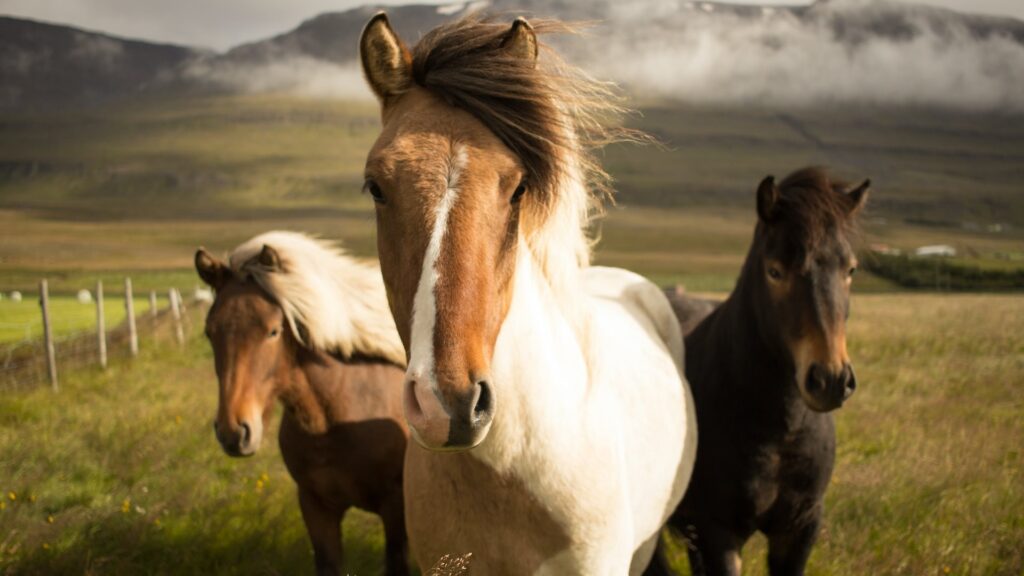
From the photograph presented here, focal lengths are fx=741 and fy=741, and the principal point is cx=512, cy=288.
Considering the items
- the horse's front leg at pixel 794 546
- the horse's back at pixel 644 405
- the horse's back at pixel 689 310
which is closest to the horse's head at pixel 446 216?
the horse's back at pixel 644 405

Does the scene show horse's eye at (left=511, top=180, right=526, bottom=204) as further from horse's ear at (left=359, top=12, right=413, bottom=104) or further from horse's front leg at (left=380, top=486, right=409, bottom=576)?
horse's front leg at (left=380, top=486, right=409, bottom=576)

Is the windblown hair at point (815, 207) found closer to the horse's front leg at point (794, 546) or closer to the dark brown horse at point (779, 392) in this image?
the dark brown horse at point (779, 392)

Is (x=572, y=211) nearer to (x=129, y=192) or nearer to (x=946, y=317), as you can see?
(x=946, y=317)

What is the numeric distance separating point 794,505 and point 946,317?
1833cm

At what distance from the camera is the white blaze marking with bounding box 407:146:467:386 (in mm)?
1627

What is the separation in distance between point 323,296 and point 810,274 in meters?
2.79

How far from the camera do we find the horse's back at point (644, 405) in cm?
261

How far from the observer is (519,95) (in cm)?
199

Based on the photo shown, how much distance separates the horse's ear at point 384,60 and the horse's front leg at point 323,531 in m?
2.95

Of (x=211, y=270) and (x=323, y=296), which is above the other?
(x=211, y=270)

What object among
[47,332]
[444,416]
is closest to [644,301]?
[444,416]

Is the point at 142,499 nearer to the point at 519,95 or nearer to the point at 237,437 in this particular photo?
the point at 237,437

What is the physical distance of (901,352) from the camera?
13.5 metres

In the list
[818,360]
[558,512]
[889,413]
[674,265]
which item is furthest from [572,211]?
[674,265]
